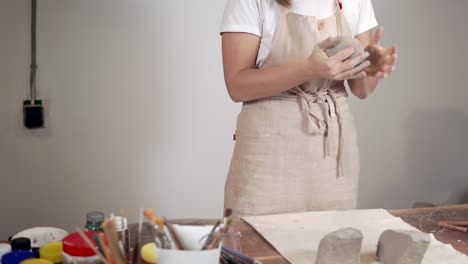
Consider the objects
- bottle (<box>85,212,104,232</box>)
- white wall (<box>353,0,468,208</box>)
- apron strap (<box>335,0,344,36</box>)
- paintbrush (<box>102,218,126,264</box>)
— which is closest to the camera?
paintbrush (<box>102,218,126,264</box>)

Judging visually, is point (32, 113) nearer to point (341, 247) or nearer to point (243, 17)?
point (243, 17)

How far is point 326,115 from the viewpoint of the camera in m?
1.73

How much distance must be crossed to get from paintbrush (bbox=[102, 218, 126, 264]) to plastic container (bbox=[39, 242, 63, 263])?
0.22 meters

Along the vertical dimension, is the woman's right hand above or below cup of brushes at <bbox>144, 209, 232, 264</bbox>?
above

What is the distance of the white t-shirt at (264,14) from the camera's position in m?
1.67

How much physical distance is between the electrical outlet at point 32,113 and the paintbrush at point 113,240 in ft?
5.53

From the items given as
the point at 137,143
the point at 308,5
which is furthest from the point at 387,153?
the point at 308,5

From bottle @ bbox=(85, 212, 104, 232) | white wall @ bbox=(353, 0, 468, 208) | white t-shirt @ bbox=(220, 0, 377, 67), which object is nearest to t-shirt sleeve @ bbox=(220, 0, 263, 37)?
white t-shirt @ bbox=(220, 0, 377, 67)

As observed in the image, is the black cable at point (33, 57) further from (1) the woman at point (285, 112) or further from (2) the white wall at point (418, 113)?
(2) the white wall at point (418, 113)

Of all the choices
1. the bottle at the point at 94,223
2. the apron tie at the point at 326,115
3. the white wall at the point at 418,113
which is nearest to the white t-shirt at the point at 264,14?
the apron tie at the point at 326,115

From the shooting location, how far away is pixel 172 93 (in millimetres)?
Answer: 2725

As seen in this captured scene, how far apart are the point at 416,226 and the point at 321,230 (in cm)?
28

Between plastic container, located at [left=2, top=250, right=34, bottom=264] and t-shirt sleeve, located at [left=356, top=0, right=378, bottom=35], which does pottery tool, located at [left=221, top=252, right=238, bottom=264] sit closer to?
plastic container, located at [left=2, top=250, right=34, bottom=264]

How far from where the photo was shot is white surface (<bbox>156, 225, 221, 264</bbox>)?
3.05 ft
